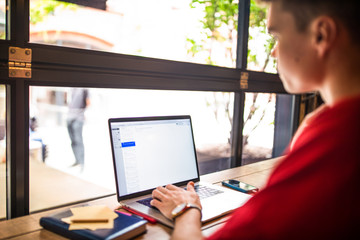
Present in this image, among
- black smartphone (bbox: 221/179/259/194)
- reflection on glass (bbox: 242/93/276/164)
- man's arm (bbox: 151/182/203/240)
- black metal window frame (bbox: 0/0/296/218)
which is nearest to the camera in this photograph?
man's arm (bbox: 151/182/203/240)

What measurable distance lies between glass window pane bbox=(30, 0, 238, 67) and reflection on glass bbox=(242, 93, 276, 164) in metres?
0.55

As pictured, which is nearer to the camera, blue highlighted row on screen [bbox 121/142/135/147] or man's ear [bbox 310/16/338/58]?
man's ear [bbox 310/16/338/58]

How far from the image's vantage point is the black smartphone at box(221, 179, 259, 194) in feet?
4.35

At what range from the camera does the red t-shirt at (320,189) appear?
442 millimetres

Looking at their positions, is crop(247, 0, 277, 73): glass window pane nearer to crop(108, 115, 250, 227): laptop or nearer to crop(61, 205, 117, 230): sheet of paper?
crop(108, 115, 250, 227): laptop

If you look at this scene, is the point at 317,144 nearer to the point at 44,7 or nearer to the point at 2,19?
the point at 2,19

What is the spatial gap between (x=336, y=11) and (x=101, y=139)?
163 inches

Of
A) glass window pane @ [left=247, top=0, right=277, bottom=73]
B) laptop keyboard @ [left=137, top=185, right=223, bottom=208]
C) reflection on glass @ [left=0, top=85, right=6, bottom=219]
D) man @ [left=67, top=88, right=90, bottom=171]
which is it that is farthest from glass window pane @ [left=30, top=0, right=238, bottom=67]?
man @ [left=67, top=88, right=90, bottom=171]

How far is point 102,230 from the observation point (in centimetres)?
82

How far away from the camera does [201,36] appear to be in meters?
1.96

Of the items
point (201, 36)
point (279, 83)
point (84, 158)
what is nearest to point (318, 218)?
point (201, 36)

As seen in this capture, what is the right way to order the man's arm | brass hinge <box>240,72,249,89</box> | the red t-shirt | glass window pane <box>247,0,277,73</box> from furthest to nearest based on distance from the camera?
glass window pane <box>247,0,277,73</box>
brass hinge <box>240,72,249,89</box>
the man's arm
the red t-shirt

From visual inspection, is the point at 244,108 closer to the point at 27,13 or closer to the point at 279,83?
the point at 279,83

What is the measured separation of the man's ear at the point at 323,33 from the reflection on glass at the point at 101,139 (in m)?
0.94
